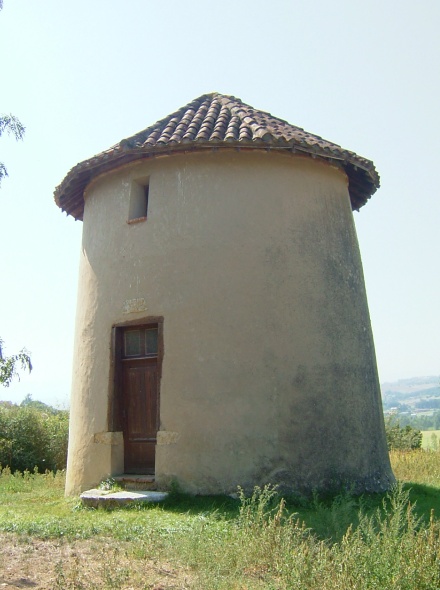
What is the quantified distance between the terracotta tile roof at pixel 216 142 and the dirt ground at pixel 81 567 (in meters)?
5.80

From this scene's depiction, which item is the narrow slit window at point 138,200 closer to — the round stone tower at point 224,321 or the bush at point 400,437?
the round stone tower at point 224,321

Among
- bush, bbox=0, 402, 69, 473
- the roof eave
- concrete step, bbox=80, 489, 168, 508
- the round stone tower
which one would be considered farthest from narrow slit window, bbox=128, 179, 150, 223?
bush, bbox=0, 402, 69, 473

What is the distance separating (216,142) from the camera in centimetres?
966

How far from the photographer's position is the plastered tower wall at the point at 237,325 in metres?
9.23

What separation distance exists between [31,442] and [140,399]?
9.80 meters

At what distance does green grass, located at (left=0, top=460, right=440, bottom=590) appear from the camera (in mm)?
4902

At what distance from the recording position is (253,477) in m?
9.04

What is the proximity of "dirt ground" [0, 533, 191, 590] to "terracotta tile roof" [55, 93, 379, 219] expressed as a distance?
228 inches

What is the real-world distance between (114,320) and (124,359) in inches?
25.3

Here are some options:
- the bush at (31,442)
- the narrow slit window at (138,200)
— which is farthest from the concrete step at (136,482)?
the bush at (31,442)

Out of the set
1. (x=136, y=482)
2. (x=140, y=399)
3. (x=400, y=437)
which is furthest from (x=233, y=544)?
(x=400, y=437)

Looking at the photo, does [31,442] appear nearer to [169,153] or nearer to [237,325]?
[237,325]

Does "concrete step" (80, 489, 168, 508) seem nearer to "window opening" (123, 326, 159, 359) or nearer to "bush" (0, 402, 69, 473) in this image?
"window opening" (123, 326, 159, 359)

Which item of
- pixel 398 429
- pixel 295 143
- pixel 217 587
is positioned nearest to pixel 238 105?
pixel 295 143
